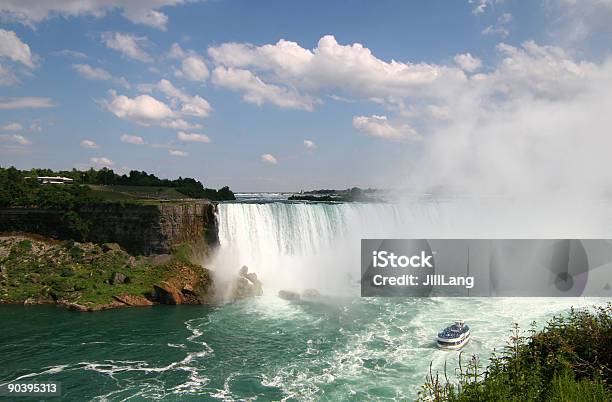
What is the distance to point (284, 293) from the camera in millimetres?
33156

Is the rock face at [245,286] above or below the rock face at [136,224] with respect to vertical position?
below

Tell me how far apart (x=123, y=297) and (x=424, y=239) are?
95.4 feet

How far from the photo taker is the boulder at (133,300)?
30.9m

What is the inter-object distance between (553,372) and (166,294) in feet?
90.0

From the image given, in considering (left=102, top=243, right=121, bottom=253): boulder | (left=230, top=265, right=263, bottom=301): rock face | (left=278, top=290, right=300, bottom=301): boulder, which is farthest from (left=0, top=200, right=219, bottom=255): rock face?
(left=278, top=290, right=300, bottom=301): boulder

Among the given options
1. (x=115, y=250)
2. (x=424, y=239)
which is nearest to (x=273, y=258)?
(x=115, y=250)

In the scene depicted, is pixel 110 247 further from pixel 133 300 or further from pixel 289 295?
pixel 289 295

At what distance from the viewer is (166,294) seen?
3117 cm

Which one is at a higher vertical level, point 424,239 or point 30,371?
point 424,239

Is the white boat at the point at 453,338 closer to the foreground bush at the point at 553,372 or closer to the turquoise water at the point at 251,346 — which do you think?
the turquoise water at the point at 251,346

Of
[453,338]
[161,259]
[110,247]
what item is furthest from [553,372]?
[110,247]

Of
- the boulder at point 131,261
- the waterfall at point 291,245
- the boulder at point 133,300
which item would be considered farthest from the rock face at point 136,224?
the boulder at point 133,300

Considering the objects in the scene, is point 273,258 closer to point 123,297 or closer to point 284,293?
point 284,293

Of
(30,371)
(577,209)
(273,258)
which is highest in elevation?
(577,209)
